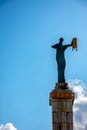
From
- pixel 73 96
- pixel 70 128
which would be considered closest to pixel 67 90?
pixel 73 96

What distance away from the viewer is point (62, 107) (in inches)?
891

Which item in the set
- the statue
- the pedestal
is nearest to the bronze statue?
the statue

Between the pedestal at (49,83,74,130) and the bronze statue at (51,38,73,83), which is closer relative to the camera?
the pedestal at (49,83,74,130)

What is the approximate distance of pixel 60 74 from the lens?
24.0 m

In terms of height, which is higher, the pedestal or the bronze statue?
the bronze statue

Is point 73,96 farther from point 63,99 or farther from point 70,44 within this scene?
point 70,44

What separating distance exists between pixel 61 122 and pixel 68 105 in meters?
1.02

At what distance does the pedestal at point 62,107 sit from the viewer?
22.3 meters

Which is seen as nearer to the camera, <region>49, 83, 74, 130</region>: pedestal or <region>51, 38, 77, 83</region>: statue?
<region>49, 83, 74, 130</region>: pedestal

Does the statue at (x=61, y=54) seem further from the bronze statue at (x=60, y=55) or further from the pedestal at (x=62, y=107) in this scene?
the pedestal at (x=62, y=107)

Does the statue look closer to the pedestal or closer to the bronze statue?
the bronze statue

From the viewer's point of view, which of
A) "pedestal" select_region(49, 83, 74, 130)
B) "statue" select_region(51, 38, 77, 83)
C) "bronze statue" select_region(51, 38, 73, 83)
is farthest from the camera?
"bronze statue" select_region(51, 38, 73, 83)

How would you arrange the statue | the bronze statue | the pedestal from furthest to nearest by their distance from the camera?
the bronze statue < the statue < the pedestal

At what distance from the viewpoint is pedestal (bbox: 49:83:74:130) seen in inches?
880
